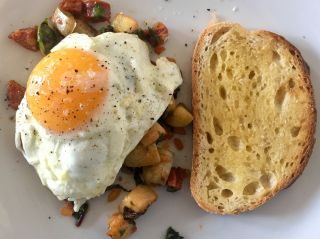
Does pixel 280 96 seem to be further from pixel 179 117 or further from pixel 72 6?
pixel 72 6

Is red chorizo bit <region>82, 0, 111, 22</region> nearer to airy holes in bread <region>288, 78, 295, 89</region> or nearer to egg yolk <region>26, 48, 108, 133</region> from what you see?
egg yolk <region>26, 48, 108, 133</region>

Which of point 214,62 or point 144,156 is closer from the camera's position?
point 144,156

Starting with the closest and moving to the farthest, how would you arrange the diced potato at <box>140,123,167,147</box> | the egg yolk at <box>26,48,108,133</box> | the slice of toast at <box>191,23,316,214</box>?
the egg yolk at <box>26,48,108,133</box>, the diced potato at <box>140,123,167,147</box>, the slice of toast at <box>191,23,316,214</box>

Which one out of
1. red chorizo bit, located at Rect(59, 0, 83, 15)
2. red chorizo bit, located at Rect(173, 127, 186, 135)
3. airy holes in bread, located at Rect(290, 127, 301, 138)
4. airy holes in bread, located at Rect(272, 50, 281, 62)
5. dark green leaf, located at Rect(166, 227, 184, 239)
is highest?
airy holes in bread, located at Rect(272, 50, 281, 62)

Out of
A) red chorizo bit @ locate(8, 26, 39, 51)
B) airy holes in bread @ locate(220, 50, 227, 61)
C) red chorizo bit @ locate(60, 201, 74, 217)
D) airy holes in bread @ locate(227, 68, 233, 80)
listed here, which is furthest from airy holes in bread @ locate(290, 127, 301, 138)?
red chorizo bit @ locate(8, 26, 39, 51)

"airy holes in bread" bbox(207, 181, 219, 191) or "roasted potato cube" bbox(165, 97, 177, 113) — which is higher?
"roasted potato cube" bbox(165, 97, 177, 113)

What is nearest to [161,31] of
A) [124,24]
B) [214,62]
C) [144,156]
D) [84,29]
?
[124,24]
